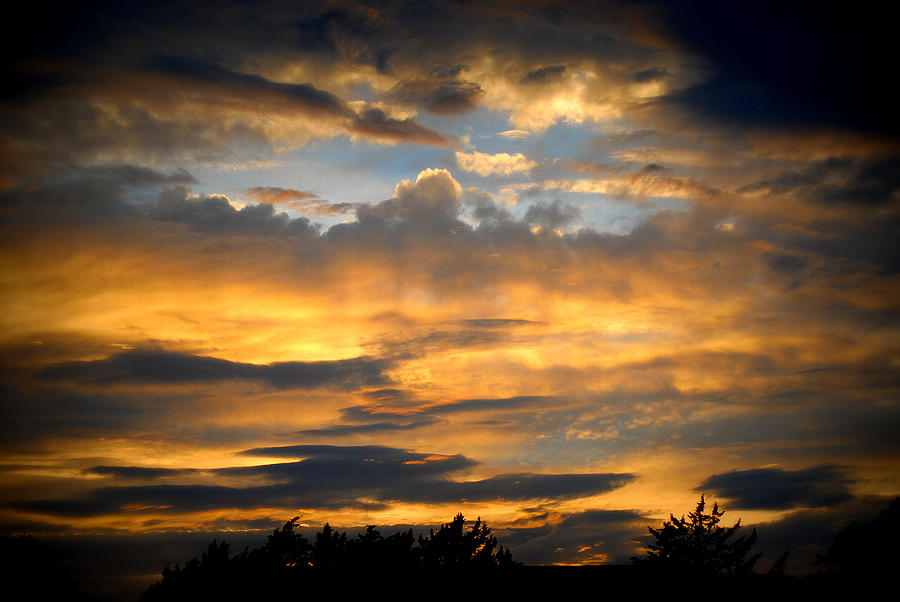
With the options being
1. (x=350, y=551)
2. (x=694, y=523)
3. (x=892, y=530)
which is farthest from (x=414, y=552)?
(x=892, y=530)

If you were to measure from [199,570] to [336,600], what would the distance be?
1690 cm

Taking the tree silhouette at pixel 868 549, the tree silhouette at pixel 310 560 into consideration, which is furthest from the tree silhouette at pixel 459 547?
the tree silhouette at pixel 868 549

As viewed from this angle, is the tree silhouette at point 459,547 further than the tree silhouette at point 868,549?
Yes

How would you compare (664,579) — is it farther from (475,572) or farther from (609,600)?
(475,572)

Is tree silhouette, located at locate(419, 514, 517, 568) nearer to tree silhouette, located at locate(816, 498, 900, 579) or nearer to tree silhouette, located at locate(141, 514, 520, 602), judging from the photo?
tree silhouette, located at locate(141, 514, 520, 602)

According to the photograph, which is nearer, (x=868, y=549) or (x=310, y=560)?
(x=868, y=549)

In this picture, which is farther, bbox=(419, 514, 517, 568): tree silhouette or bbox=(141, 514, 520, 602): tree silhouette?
bbox=(419, 514, 517, 568): tree silhouette

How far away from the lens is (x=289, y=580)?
30281mm

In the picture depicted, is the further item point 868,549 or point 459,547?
point 459,547

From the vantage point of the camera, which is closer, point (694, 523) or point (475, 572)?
point (475, 572)

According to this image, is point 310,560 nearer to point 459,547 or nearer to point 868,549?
point 459,547

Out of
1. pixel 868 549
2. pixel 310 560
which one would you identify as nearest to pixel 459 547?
pixel 310 560

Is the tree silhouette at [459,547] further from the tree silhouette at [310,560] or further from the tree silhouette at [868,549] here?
the tree silhouette at [868,549]

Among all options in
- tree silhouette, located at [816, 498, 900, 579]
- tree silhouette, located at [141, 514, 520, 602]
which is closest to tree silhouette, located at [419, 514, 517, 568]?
tree silhouette, located at [141, 514, 520, 602]
